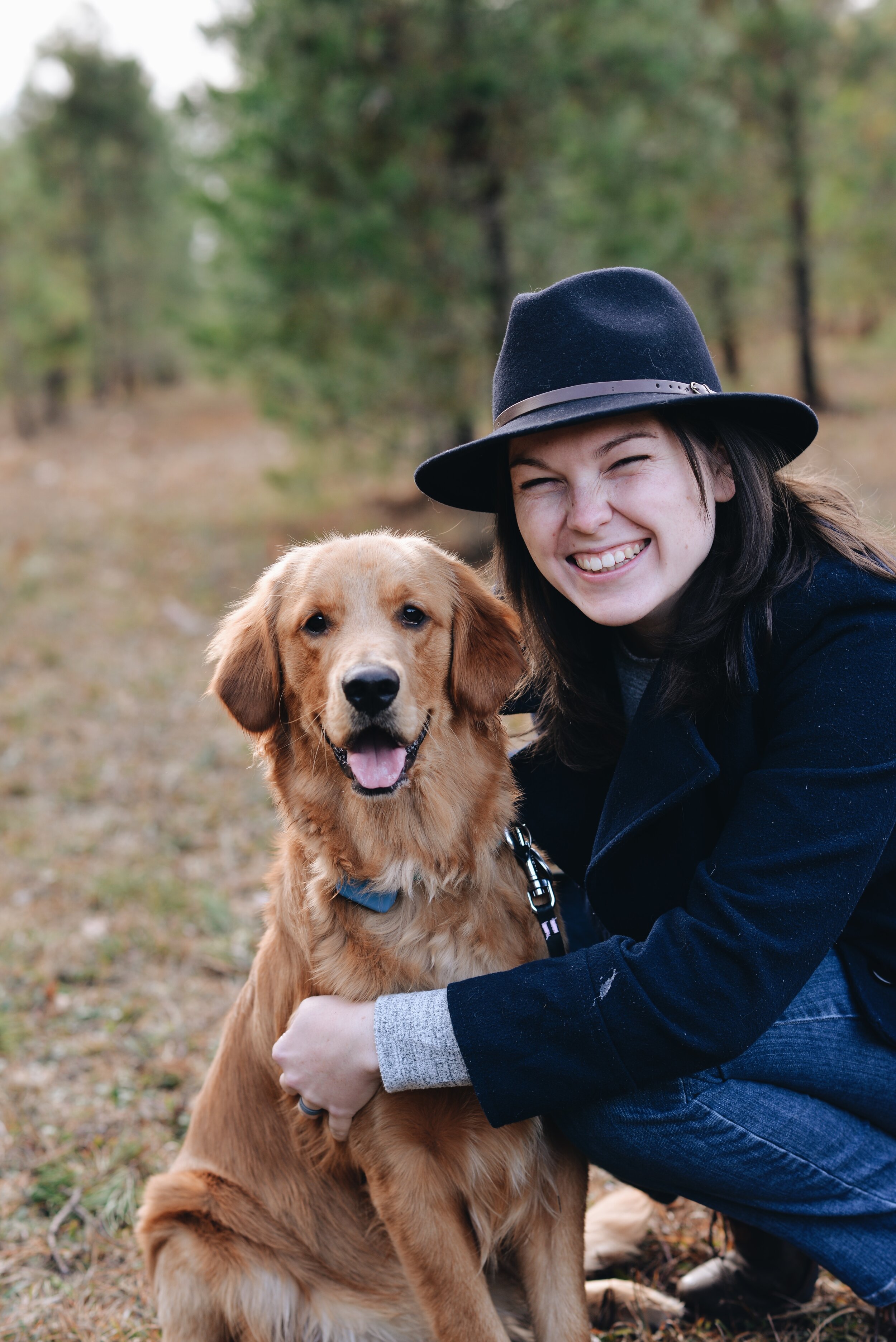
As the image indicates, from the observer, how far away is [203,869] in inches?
177

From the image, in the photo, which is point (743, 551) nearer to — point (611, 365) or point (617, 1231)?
point (611, 365)

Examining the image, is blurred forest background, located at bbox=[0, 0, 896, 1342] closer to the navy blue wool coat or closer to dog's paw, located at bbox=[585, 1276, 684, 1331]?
dog's paw, located at bbox=[585, 1276, 684, 1331]

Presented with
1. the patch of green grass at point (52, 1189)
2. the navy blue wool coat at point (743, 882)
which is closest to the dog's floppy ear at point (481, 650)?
the navy blue wool coat at point (743, 882)

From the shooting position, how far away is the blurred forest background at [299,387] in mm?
3090

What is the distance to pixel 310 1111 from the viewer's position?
6.66 ft

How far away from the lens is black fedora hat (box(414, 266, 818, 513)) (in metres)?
1.79

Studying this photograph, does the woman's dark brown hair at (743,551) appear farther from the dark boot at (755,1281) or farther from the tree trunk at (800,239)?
the tree trunk at (800,239)

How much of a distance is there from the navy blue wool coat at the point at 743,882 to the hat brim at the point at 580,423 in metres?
0.27

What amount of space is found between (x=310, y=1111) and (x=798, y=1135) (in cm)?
96

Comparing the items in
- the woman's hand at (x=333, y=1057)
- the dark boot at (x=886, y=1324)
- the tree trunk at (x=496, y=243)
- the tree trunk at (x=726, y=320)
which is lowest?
the dark boot at (x=886, y=1324)

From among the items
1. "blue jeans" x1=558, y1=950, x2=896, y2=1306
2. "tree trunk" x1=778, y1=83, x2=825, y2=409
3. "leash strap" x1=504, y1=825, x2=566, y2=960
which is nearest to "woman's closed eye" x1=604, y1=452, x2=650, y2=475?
"leash strap" x1=504, y1=825, x2=566, y2=960

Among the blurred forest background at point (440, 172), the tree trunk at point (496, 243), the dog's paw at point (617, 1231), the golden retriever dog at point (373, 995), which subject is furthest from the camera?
the tree trunk at point (496, 243)

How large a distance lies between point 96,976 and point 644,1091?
2.53 metres

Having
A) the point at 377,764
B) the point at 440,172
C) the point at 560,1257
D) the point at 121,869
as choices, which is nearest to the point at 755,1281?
the point at 560,1257
